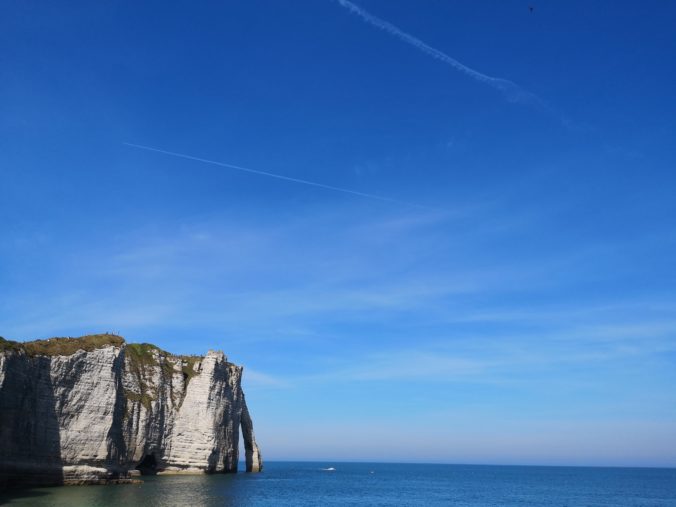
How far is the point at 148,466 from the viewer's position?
71.0 m

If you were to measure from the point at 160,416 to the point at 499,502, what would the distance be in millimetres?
42473

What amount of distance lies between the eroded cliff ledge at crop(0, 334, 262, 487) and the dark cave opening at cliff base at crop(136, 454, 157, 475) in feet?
0.42

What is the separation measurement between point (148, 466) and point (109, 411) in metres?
18.0

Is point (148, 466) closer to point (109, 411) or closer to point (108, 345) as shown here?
point (109, 411)

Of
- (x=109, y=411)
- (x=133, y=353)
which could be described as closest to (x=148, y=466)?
(x=133, y=353)

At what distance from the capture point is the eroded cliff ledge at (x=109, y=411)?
4797 centimetres

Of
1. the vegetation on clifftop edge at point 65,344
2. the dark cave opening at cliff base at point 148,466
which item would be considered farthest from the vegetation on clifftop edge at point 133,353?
the dark cave opening at cliff base at point 148,466

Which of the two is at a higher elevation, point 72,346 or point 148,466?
point 72,346

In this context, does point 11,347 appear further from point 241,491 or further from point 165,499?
point 241,491

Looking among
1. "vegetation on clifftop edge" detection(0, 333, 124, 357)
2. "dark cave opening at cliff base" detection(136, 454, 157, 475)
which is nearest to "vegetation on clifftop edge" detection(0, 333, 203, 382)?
"vegetation on clifftop edge" detection(0, 333, 124, 357)

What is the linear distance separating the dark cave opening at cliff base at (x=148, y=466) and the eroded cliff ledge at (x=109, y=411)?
0.13m

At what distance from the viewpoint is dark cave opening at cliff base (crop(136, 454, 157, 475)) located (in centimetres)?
7056

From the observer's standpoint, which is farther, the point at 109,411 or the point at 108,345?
the point at 108,345

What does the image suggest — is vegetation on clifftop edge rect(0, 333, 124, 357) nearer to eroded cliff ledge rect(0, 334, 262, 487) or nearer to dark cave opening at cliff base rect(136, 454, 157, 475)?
eroded cliff ledge rect(0, 334, 262, 487)
